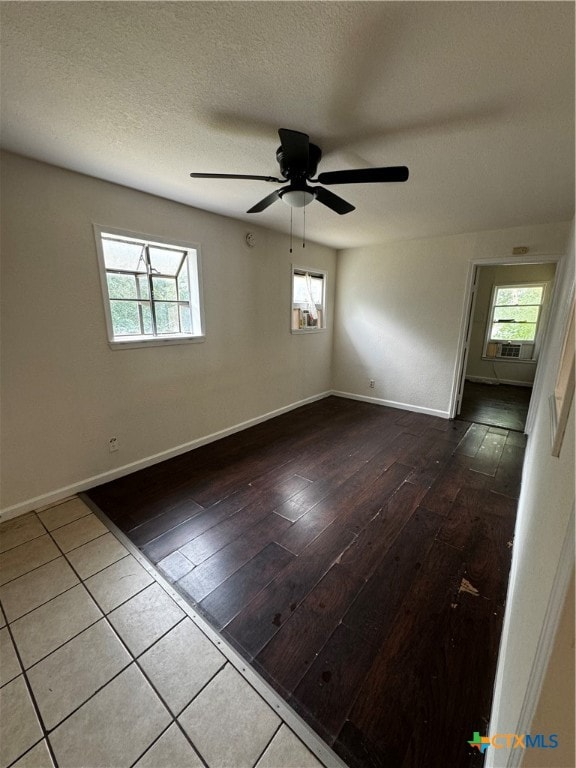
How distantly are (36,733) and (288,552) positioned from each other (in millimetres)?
1232

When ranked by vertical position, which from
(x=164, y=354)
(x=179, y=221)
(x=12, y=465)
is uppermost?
(x=179, y=221)

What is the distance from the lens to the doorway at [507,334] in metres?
5.28

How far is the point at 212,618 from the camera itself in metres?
1.49

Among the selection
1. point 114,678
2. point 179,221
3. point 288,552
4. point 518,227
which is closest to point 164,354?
point 179,221

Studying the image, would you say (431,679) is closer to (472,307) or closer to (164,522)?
(164,522)

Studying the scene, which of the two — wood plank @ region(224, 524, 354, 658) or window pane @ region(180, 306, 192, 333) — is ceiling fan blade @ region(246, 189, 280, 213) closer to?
window pane @ region(180, 306, 192, 333)

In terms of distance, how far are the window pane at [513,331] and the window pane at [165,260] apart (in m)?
5.98

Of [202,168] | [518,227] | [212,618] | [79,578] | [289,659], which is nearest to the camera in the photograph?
[289,659]

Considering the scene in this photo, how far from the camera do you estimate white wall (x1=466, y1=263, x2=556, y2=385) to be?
5383 millimetres

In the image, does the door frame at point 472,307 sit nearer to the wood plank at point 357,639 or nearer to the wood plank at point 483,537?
the wood plank at point 483,537

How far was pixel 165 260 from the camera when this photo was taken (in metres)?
2.87

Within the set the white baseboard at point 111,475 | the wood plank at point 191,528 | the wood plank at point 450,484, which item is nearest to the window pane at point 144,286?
the white baseboard at point 111,475

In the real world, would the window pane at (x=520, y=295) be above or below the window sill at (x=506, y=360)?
above

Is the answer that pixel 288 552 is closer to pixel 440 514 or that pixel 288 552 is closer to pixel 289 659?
pixel 289 659
